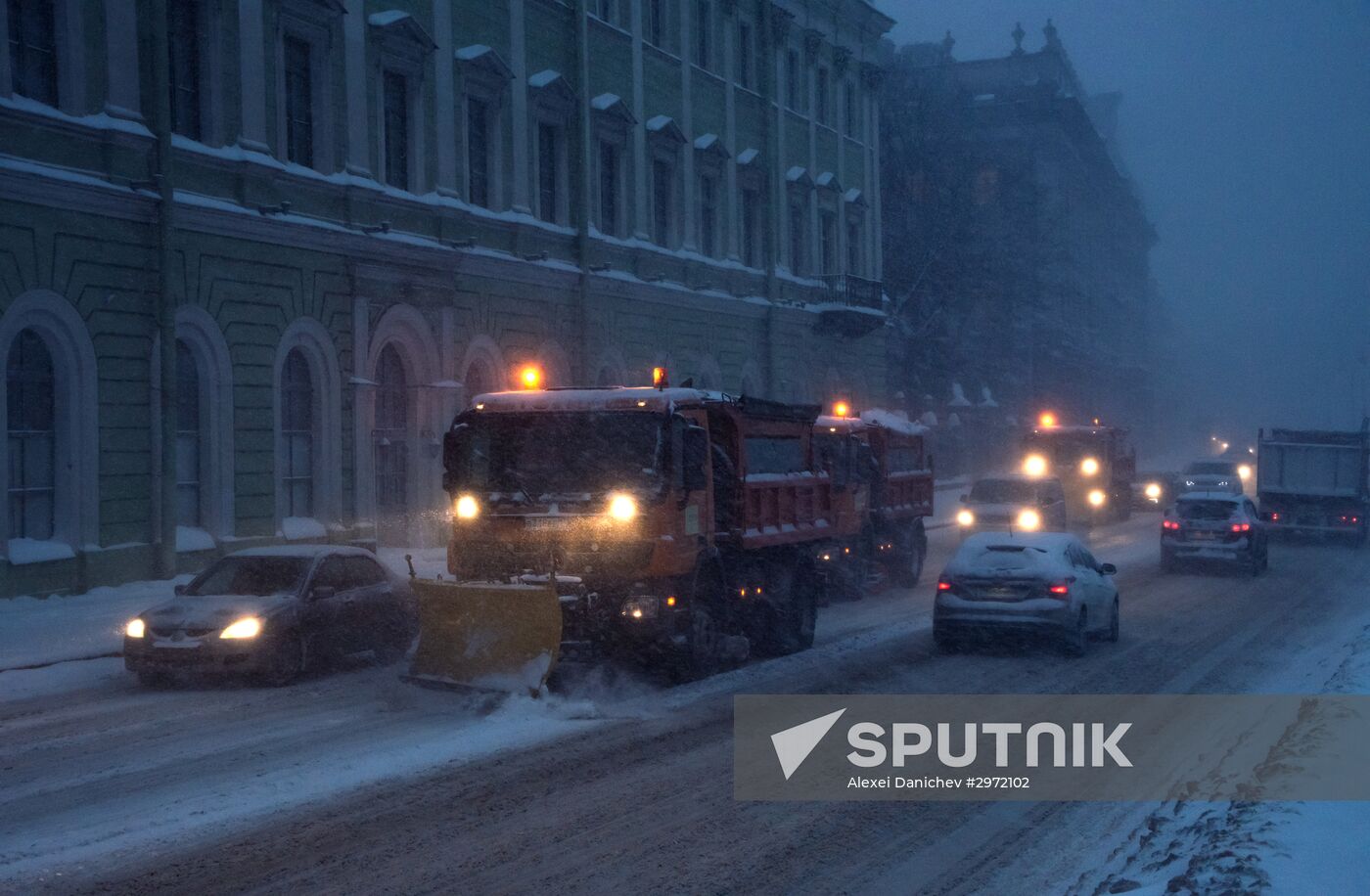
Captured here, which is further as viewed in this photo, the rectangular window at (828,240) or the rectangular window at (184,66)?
the rectangular window at (828,240)

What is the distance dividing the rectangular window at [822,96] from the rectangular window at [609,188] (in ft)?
41.8

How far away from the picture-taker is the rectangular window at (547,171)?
3062cm

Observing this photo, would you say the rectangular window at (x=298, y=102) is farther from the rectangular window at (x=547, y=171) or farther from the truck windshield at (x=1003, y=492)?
the truck windshield at (x=1003, y=492)

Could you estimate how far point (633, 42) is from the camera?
33.1 metres

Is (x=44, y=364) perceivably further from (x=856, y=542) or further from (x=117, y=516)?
(x=856, y=542)

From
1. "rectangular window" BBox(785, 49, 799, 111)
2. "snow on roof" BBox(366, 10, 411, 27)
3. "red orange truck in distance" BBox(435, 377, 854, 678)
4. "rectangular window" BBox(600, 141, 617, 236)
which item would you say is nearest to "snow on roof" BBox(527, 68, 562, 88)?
"rectangular window" BBox(600, 141, 617, 236)

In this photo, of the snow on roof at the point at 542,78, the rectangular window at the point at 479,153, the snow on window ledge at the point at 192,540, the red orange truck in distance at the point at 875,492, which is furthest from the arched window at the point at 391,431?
the red orange truck in distance at the point at 875,492

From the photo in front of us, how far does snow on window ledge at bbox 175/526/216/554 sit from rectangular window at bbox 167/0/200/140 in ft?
20.7

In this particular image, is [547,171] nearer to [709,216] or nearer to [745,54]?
[709,216]

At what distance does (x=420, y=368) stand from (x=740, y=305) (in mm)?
13152

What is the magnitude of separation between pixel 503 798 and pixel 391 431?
60.0 ft

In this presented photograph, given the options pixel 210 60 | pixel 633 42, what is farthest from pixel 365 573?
pixel 633 42

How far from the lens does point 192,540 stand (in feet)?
71.1

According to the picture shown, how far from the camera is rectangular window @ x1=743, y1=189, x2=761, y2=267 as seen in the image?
39281 mm
